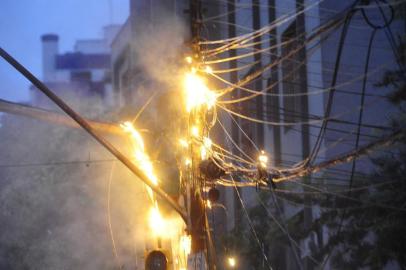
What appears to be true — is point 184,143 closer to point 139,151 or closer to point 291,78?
point 139,151

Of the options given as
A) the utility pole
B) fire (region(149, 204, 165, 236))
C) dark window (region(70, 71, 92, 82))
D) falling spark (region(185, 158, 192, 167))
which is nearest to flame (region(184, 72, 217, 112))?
the utility pole

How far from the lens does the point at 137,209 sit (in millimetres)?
25281

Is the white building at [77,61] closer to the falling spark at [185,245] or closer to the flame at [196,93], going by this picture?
the falling spark at [185,245]

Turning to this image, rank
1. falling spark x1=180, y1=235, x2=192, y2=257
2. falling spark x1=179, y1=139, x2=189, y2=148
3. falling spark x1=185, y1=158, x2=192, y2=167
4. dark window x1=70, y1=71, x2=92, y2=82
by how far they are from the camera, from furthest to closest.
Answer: dark window x1=70, y1=71, x2=92, y2=82, falling spark x1=179, y1=139, x2=189, y2=148, falling spark x1=180, y1=235, x2=192, y2=257, falling spark x1=185, y1=158, x2=192, y2=167

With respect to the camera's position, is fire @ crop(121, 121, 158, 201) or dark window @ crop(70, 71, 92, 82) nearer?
fire @ crop(121, 121, 158, 201)

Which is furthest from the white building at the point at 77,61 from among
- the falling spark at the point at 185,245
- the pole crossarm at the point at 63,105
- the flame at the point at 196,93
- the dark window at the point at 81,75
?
the pole crossarm at the point at 63,105

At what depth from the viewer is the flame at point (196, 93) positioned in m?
12.1

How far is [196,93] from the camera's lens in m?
12.2

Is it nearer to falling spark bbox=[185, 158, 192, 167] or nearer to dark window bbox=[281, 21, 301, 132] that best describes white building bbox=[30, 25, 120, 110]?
dark window bbox=[281, 21, 301, 132]

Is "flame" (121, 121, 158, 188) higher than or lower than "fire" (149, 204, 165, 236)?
higher

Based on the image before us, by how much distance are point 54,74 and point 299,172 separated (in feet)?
191

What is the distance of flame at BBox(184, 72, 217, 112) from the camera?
12.1 meters

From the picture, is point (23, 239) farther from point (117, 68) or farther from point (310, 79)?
point (117, 68)

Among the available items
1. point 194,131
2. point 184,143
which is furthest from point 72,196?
point 194,131
